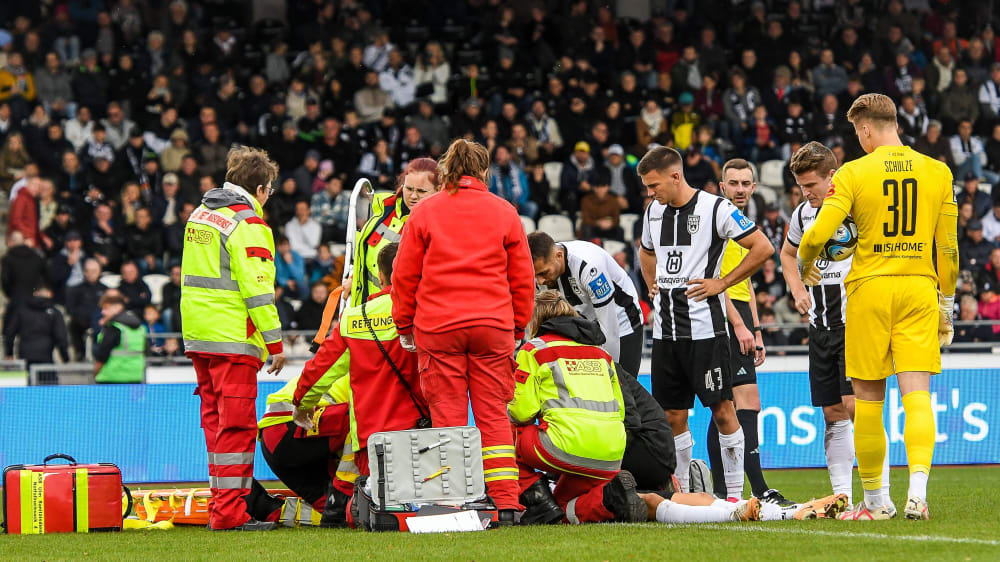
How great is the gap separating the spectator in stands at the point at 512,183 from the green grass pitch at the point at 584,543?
11.0 m

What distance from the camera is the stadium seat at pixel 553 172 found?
63.7ft

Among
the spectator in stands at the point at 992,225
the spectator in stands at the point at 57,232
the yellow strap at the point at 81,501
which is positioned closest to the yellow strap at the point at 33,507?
the yellow strap at the point at 81,501

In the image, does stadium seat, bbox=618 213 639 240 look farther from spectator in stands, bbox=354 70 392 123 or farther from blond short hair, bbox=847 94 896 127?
blond short hair, bbox=847 94 896 127

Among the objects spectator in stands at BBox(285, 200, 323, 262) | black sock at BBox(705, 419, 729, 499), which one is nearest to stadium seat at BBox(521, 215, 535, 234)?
spectator in stands at BBox(285, 200, 323, 262)

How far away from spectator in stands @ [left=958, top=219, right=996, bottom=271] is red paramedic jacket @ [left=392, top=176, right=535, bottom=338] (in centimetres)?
1258

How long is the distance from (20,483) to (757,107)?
49.9ft

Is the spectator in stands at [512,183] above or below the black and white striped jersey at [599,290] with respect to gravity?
above

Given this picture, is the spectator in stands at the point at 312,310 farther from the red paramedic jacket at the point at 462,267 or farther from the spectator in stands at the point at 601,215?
the red paramedic jacket at the point at 462,267

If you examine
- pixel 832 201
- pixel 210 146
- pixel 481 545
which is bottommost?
pixel 481 545

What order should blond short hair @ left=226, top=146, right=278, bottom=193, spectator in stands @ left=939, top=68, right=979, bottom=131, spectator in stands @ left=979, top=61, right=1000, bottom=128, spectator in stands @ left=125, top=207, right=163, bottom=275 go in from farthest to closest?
spectator in stands @ left=979, top=61, right=1000, bottom=128
spectator in stands @ left=939, top=68, right=979, bottom=131
spectator in stands @ left=125, top=207, right=163, bottom=275
blond short hair @ left=226, top=146, right=278, bottom=193

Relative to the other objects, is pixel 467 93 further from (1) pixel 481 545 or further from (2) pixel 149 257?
(1) pixel 481 545

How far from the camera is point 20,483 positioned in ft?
26.4

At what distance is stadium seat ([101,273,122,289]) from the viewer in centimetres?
1722

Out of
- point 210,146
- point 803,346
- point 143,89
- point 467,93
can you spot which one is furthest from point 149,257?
point 803,346
